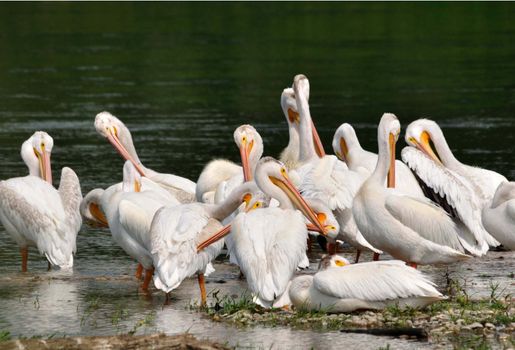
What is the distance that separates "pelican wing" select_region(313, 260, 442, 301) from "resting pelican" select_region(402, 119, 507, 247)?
1654mm

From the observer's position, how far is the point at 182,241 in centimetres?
781

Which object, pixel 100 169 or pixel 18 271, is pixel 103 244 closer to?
pixel 18 271

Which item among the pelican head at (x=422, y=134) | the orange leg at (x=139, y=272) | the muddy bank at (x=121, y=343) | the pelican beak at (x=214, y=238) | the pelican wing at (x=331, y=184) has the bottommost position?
the orange leg at (x=139, y=272)

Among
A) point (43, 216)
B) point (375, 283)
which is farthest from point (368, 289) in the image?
point (43, 216)

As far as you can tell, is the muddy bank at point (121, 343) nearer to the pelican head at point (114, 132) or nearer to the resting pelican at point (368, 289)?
the resting pelican at point (368, 289)

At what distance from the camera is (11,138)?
15.9 metres

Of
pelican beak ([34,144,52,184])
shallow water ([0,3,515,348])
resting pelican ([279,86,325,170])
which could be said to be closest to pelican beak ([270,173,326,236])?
shallow water ([0,3,515,348])

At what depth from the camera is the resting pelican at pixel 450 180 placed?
28.8ft

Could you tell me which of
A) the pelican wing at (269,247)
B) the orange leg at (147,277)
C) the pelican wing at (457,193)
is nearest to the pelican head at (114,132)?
the pelican wing at (457,193)

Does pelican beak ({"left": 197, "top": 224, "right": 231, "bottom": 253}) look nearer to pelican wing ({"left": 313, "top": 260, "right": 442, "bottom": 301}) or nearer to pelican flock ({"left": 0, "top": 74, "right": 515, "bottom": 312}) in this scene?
pelican flock ({"left": 0, "top": 74, "right": 515, "bottom": 312})

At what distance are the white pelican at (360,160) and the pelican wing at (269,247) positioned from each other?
94.8 inches

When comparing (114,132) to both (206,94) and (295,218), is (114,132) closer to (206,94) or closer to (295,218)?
(295,218)

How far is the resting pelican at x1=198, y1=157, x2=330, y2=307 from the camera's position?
23.7ft

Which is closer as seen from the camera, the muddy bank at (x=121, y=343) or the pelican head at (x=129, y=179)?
the muddy bank at (x=121, y=343)
